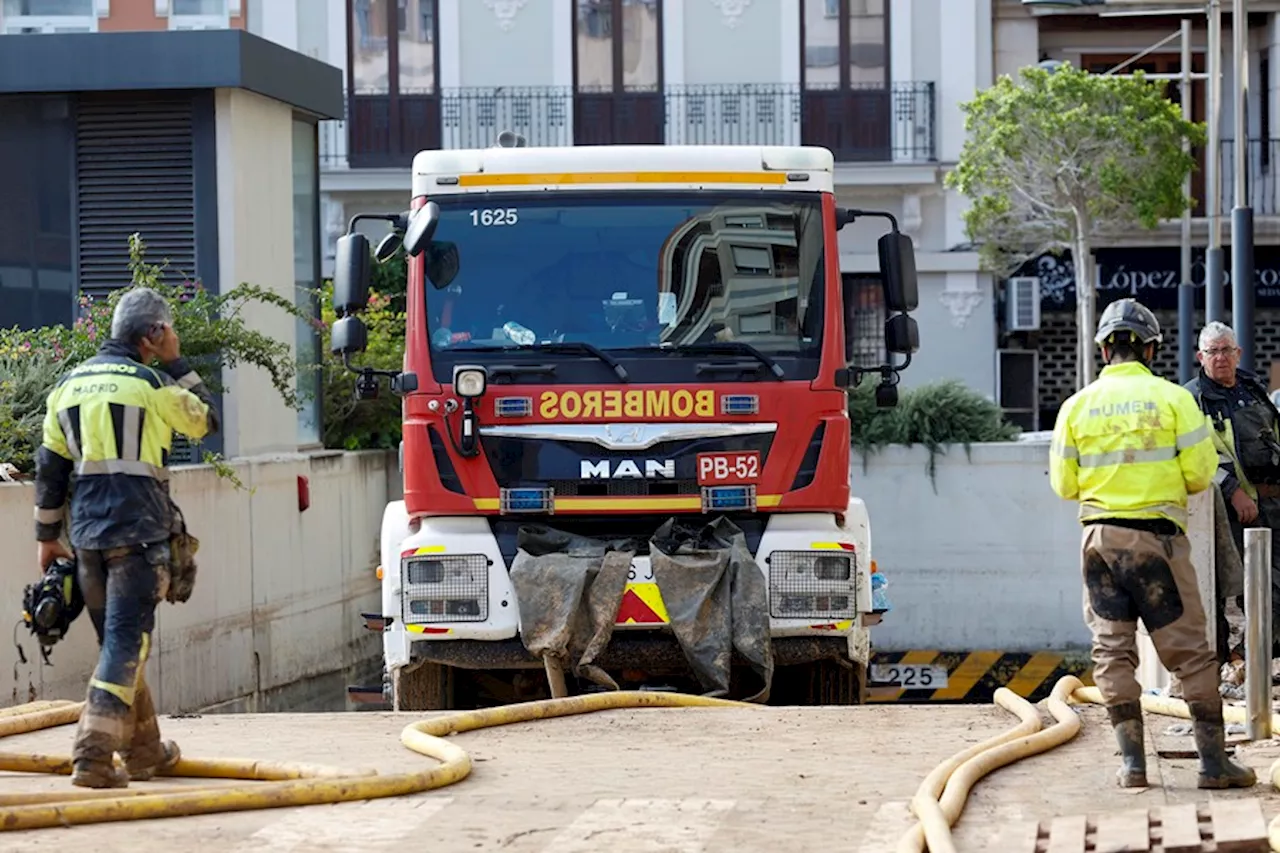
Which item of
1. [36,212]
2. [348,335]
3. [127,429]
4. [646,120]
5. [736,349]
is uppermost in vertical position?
[646,120]

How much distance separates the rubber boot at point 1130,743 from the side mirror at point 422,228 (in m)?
4.65

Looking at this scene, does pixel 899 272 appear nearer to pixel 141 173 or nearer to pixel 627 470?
pixel 627 470

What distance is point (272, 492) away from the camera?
15.9 metres

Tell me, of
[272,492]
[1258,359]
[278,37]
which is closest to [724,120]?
[278,37]

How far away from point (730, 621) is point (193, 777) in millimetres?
3241

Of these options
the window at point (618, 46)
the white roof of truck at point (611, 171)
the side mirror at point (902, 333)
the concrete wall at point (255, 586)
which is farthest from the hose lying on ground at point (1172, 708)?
the window at point (618, 46)

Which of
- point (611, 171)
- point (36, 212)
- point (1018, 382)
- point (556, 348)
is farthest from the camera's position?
point (1018, 382)

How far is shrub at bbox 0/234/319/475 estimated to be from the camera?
13789mm

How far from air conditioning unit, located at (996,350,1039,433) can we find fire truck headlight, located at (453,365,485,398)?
888 inches

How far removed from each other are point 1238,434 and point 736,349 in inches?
101

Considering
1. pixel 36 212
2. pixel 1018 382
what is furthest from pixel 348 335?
pixel 1018 382

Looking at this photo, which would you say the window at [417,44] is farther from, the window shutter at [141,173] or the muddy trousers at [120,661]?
the muddy trousers at [120,661]

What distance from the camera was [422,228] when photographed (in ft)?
38.4

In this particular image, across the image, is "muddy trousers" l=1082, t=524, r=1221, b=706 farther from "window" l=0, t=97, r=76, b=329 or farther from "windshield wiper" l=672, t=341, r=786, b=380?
"window" l=0, t=97, r=76, b=329
